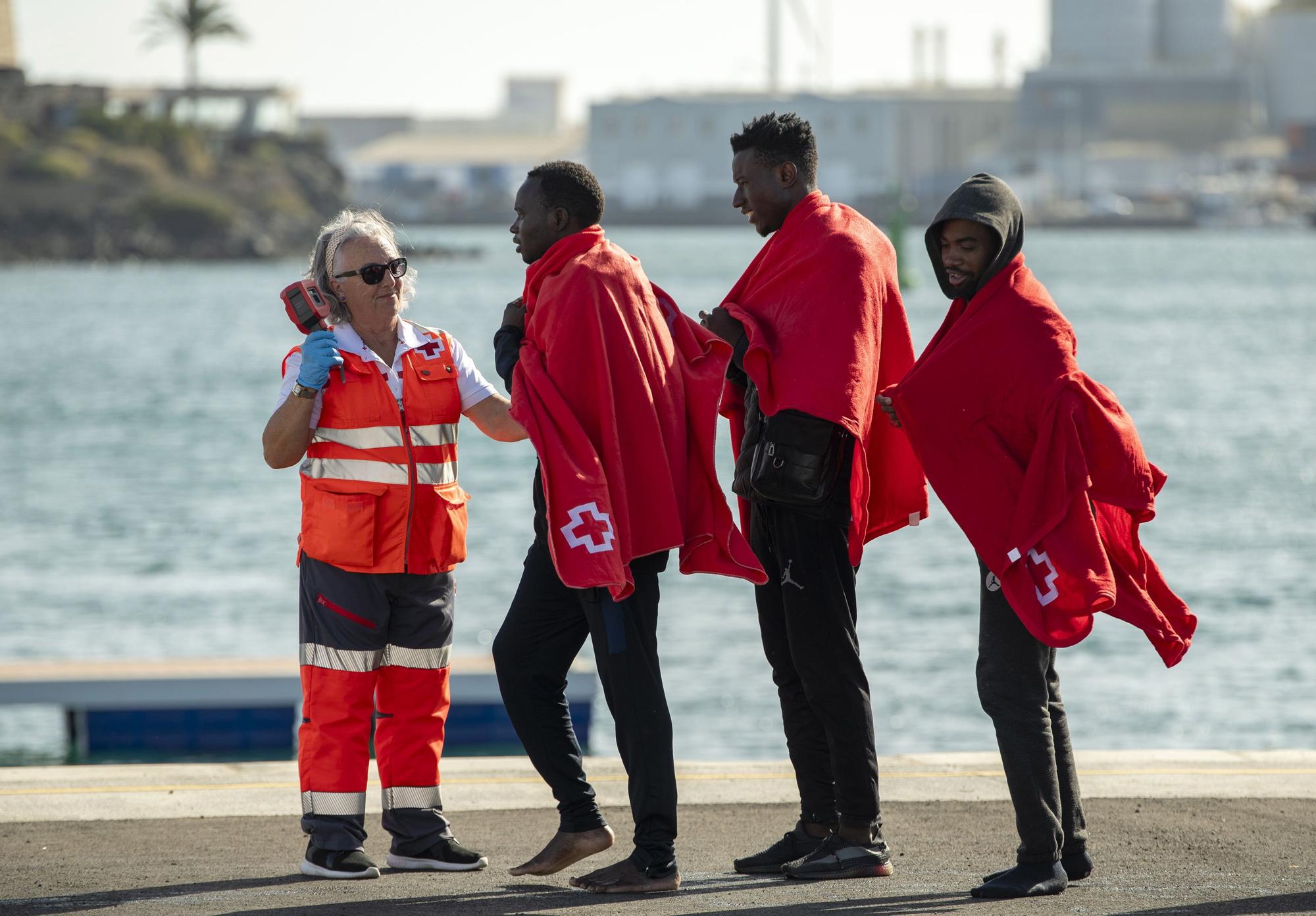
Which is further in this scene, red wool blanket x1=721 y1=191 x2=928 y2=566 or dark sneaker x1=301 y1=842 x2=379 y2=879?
dark sneaker x1=301 y1=842 x2=379 y2=879

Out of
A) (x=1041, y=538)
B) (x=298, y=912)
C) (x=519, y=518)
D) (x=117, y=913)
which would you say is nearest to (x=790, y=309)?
(x=1041, y=538)

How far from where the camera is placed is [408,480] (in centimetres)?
464

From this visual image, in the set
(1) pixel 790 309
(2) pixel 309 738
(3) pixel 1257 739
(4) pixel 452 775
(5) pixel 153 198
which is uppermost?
(5) pixel 153 198

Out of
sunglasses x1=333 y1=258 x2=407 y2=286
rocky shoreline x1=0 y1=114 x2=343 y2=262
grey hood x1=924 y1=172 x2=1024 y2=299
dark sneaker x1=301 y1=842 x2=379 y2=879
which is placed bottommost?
dark sneaker x1=301 y1=842 x2=379 y2=879

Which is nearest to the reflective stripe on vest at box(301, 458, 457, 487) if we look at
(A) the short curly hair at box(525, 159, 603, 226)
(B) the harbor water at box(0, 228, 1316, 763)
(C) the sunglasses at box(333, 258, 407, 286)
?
(C) the sunglasses at box(333, 258, 407, 286)

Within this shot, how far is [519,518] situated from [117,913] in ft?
73.4

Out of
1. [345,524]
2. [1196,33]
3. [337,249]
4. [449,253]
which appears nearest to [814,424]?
[345,524]

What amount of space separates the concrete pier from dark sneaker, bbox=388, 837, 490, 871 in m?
0.05

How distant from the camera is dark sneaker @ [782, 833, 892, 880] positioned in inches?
178

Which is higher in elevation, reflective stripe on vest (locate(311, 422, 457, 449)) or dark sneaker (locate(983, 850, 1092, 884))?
reflective stripe on vest (locate(311, 422, 457, 449))

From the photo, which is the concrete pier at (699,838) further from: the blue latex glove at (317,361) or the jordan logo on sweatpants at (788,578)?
the blue latex glove at (317,361)

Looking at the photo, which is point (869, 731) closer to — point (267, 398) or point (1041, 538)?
point (1041, 538)

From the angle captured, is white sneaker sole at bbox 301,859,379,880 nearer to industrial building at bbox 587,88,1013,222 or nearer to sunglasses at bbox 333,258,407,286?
sunglasses at bbox 333,258,407,286

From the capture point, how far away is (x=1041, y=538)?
13.9 ft
